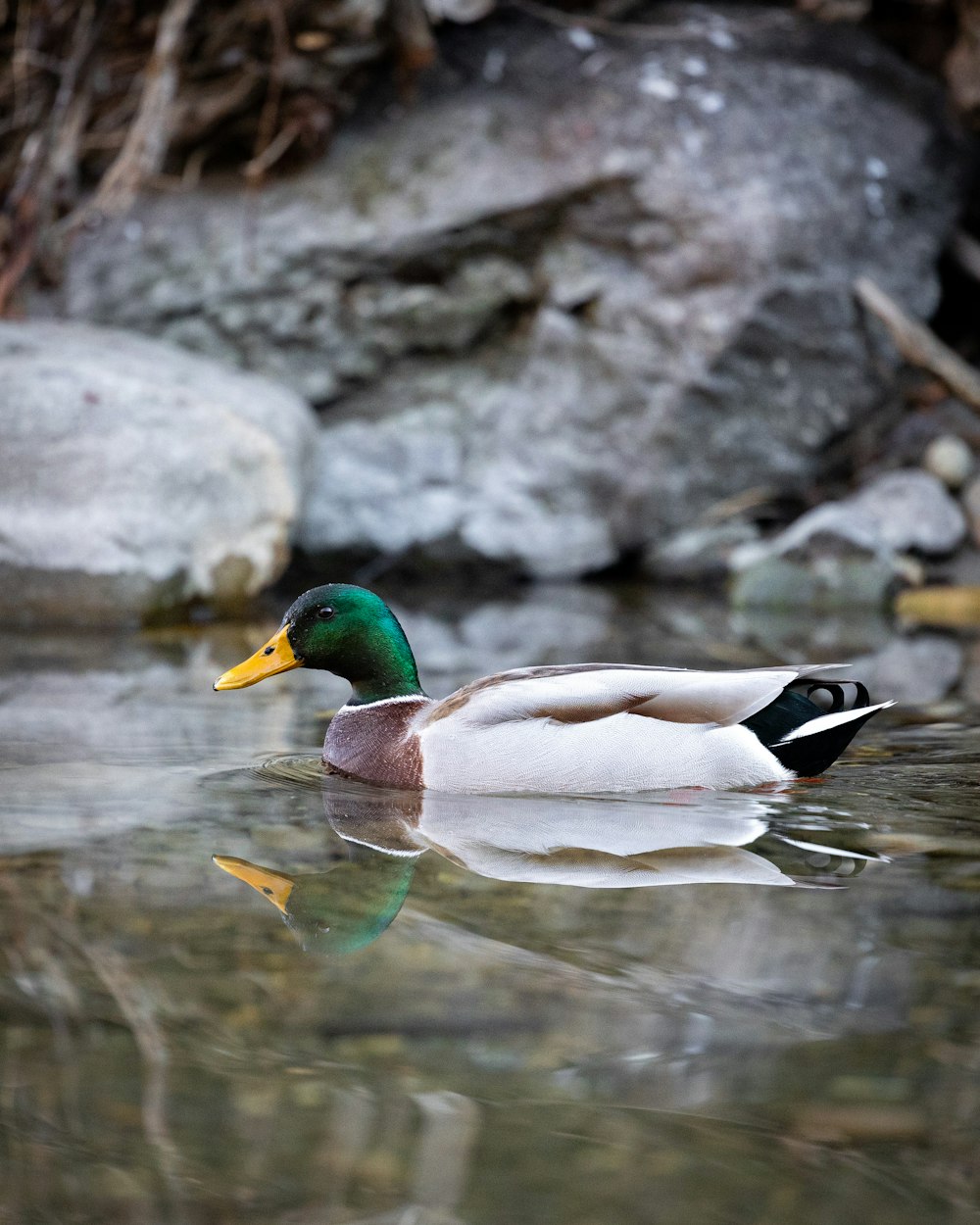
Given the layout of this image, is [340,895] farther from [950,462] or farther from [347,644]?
[950,462]

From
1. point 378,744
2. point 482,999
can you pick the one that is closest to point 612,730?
point 378,744

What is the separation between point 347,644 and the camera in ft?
12.6

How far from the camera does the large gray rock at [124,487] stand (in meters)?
6.90

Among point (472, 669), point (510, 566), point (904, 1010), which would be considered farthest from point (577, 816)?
point (510, 566)

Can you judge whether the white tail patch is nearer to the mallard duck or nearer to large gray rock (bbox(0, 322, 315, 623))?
the mallard duck

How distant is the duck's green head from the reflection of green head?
853 millimetres

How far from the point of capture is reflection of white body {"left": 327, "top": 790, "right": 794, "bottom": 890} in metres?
2.85

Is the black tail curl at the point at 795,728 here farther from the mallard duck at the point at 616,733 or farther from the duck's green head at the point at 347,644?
the duck's green head at the point at 347,644

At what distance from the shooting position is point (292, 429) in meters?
8.02

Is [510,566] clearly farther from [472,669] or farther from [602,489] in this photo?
[472,669]

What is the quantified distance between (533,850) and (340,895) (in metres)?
0.44

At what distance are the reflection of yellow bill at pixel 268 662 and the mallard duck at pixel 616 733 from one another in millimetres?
375

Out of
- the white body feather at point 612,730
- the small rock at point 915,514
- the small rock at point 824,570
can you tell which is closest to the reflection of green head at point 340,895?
the white body feather at point 612,730

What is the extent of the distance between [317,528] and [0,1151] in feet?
25.0
